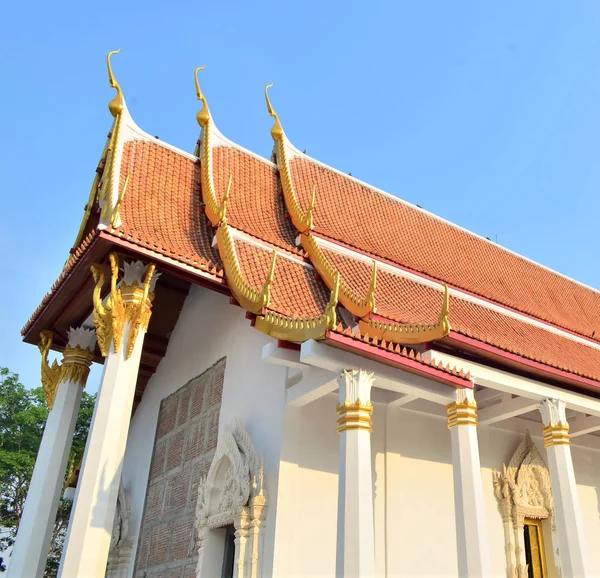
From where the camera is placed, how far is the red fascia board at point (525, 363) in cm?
598

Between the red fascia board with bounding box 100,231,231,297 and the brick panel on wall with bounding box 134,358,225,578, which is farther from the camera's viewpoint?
the brick panel on wall with bounding box 134,358,225,578

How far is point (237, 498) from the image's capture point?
589cm

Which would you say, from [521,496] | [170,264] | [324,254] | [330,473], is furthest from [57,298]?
[521,496]

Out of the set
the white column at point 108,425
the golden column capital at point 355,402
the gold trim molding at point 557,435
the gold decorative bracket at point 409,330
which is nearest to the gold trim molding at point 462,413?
the gold decorative bracket at point 409,330

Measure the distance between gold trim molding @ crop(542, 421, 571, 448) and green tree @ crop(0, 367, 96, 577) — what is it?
12.1 meters

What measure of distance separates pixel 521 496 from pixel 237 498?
3.29 meters

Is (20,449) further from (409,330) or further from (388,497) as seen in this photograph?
(409,330)

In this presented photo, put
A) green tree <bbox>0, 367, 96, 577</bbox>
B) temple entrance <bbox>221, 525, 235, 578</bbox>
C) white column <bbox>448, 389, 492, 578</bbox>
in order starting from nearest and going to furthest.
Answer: white column <bbox>448, 389, 492, 578</bbox>, temple entrance <bbox>221, 525, 235, 578</bbox>, green tree <bbox>0, 367, 96, 577</bbox>

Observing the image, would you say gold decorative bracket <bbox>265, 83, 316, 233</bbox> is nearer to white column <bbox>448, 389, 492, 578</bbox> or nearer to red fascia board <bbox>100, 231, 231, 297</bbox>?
red fascia board <bbox>100, 231, 231, 297</bbox>

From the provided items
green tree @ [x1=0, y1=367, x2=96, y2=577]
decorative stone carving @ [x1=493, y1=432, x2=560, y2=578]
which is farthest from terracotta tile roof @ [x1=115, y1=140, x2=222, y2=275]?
green tree @ [x1=0, y1=367, x2=96, y2=577]

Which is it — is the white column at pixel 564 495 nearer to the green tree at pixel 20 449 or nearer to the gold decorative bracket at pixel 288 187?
the gold decorative bracket at pixel 288 187

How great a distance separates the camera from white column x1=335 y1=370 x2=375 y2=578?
14.8ft

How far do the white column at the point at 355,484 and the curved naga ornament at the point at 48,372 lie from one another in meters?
4.32

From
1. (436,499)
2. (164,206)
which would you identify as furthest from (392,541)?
(164,206)
